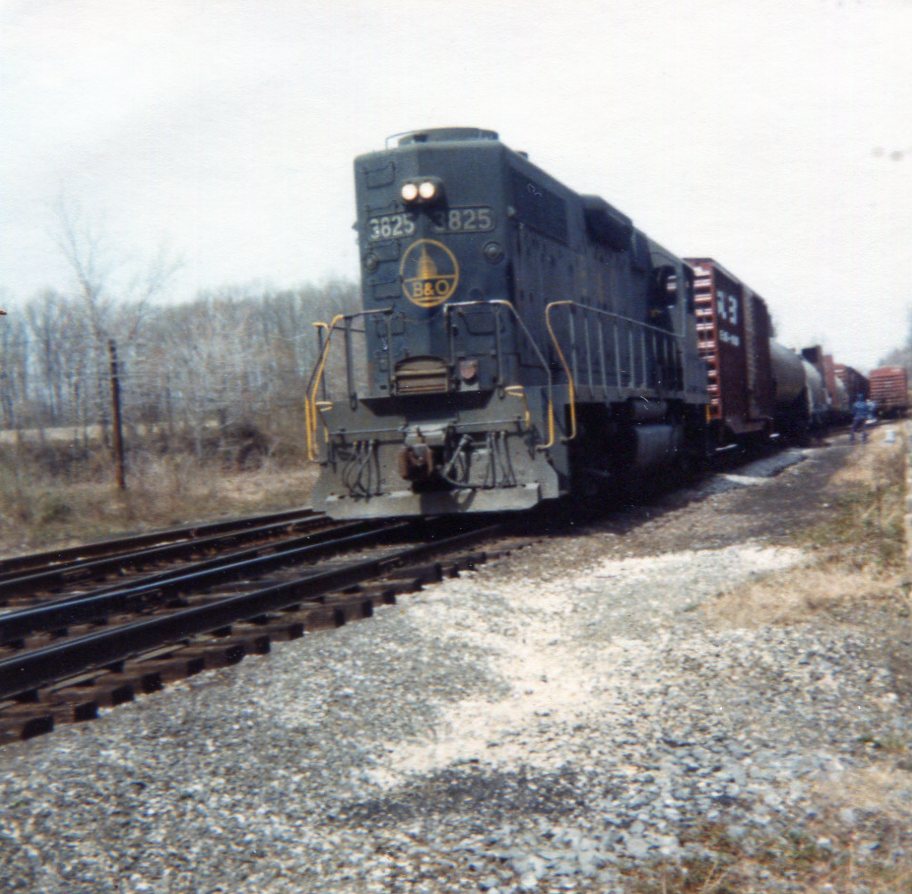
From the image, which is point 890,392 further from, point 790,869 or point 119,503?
point 790,869

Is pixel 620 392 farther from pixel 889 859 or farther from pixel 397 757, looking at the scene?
pixel 889 859

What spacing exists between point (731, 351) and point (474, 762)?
14510 millimetres

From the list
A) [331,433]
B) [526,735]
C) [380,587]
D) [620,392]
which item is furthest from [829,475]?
[526,735]

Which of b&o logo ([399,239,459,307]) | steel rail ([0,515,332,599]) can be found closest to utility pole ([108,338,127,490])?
steel rail ([0,515,332,599])

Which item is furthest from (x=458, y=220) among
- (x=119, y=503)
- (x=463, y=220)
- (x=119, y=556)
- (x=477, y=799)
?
(x=119, y=503)

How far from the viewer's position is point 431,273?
29.2 ft

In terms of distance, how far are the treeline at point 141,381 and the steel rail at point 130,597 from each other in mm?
14422

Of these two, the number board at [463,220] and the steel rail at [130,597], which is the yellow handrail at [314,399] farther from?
the number board at [463,220]

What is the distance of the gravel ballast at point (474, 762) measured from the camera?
257cm

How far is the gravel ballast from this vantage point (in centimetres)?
257

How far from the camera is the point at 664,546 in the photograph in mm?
7785

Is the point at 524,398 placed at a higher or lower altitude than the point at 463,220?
lower

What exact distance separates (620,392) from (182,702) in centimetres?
686

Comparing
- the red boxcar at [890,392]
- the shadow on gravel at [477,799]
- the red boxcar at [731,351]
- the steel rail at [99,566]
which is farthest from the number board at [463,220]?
the red boxcar at [890,392]
